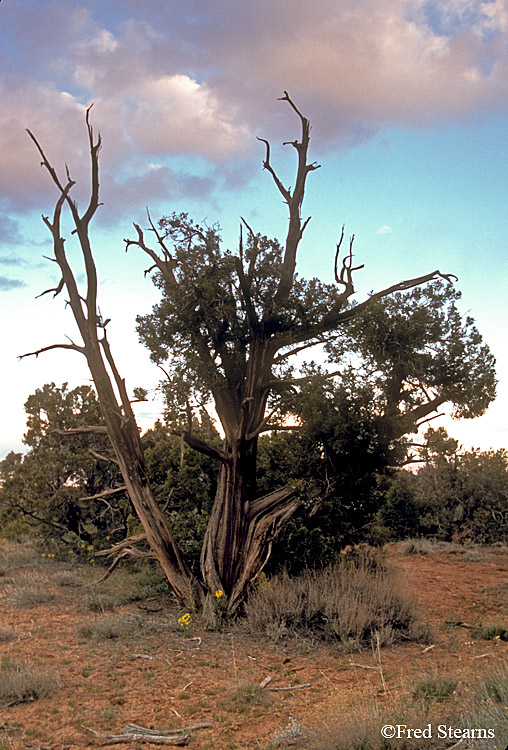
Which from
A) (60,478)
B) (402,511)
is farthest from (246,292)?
(402,511)

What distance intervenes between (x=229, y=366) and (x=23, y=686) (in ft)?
21.0

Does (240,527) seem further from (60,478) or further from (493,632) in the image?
(60,478)

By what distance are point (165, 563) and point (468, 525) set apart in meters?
13.3

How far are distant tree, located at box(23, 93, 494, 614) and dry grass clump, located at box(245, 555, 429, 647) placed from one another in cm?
92

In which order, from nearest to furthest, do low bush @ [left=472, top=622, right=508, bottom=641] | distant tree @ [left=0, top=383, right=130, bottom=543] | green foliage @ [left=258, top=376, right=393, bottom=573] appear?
low bush @ [left=472, top=622, right=508, bottom=641]
green foliage @ [left=258, top=376, right=393, bottom=573]
distant tree @ [left=0, top=383, right=130, bottom=543]

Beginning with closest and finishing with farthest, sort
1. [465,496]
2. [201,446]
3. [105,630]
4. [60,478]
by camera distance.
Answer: [105,630] < [201,446] < [60,478] < [465,496]

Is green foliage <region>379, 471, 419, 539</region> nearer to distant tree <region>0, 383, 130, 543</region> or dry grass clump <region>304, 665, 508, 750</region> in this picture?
distant tree <region>0, 383, 130, 543</region>

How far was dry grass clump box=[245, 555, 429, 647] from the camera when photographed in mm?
8258

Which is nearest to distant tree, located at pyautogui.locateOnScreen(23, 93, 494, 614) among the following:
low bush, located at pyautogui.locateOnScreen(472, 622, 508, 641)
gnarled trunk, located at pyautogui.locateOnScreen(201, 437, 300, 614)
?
gnarled trunk, located at pyautogui.locateOnScreen(201, 437, 300, 614)

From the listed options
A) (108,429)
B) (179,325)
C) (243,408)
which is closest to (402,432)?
(243,408)

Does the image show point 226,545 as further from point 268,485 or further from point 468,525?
point 468,525

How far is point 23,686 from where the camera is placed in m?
6.19

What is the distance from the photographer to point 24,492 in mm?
16516

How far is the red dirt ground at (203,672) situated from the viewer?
5500 millimetres
